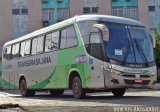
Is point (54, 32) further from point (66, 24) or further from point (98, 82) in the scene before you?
point (98, 82)

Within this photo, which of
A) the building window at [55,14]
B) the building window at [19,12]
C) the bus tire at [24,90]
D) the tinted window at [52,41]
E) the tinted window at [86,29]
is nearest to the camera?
the tinted window at [86,29]

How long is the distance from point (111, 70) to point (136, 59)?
3.90 feet

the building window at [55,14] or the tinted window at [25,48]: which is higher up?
the building window at [55,14]

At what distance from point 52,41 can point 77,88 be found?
10.8ft

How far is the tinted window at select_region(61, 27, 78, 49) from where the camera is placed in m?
16.5

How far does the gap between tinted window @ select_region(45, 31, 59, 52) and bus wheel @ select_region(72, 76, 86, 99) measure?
2236 millimetres

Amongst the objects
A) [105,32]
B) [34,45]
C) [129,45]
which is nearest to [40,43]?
[34,45]

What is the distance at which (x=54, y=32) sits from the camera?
60.7 feet

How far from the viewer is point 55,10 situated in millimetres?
55156

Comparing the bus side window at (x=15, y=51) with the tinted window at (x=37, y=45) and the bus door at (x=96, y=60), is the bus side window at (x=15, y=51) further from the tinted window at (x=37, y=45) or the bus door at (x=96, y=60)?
the bus door at (x=96, y=60)

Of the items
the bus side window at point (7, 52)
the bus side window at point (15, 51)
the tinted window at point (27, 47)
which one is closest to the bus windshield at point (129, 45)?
the tinted window at point (27, 47)

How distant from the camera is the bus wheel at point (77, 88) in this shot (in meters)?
16.1

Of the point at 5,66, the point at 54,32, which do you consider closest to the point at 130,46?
the point at 54,32

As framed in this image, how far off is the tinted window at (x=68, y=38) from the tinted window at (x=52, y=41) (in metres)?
0.62
